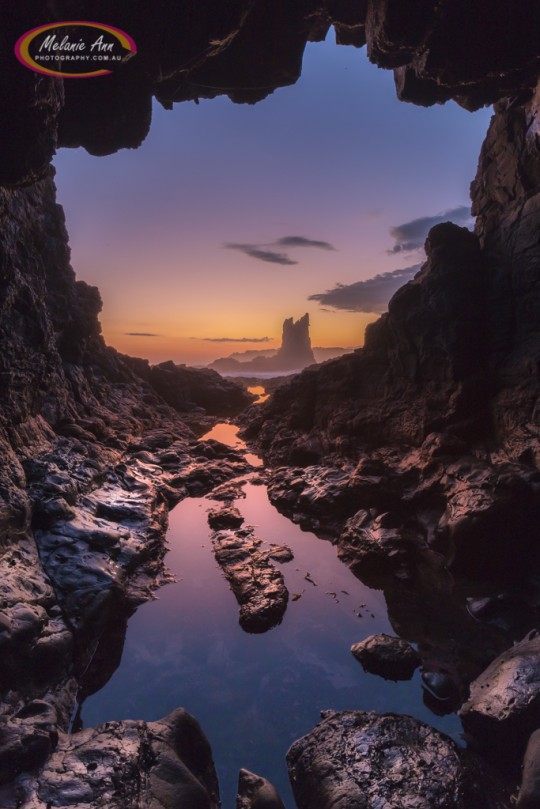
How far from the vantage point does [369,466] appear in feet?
53.7

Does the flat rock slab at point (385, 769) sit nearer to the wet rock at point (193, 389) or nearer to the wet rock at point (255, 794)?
the wet rock at point (255, 794)

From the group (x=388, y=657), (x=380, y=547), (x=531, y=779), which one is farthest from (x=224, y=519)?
(x=531, y=779)

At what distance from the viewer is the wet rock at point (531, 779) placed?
4.84 m

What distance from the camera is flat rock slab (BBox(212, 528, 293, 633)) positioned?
9.70m

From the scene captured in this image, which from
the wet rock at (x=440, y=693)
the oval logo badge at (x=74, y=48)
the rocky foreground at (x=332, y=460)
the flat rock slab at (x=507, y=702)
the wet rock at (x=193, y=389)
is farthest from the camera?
the wet rock at (x=193, y=389)

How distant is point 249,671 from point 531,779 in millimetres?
5264

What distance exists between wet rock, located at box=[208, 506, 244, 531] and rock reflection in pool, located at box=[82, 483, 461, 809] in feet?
9.76

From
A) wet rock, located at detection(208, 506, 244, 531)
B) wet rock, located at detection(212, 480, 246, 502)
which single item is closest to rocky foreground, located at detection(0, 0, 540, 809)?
wet rock, located at detection(212, 480, 246, 502)

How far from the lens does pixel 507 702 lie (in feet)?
19.5

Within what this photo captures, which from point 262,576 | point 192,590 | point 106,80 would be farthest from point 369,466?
point 106,80

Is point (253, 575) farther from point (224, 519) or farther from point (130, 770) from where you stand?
point (130, 770)

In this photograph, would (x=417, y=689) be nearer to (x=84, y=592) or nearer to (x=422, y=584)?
(x=422, y=584)

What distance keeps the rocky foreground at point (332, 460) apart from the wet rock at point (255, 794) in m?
0.04

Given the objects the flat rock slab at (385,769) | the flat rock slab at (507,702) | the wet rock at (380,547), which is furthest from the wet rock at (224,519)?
the flat rock slab at (507,702)
